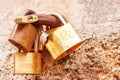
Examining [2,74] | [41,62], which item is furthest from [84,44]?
[2,74]

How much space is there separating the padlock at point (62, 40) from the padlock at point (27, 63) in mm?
54

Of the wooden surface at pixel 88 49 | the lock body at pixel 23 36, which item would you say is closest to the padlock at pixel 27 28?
the lock body at pixel 23 36

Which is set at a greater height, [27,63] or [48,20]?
[48,20]

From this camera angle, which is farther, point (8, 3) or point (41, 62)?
point (8, 3)

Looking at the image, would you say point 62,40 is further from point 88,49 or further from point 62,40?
point 88,49

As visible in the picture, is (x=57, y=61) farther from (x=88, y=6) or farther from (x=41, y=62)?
(x=88, y=6)

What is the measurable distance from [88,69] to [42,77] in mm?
156

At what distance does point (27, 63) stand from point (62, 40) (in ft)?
0.42

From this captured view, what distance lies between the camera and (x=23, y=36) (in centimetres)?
74

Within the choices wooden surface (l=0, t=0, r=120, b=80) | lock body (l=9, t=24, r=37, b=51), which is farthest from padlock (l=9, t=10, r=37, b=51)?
wooden surface (l=0, t=0, r=120, b=80)

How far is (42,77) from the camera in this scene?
2.74ft

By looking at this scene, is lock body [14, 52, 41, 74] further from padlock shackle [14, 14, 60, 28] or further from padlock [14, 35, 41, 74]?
padlock shackle [14, 14, 60, 28]

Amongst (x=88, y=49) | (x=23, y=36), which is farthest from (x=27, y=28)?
(x=88, y=49)

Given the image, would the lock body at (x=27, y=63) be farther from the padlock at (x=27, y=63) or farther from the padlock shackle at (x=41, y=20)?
the padlock shackle at (x=41, y=20)
